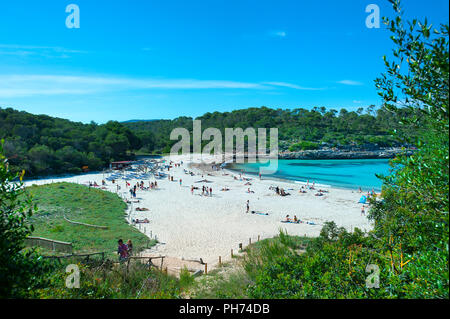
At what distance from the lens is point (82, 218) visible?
54.2 feet

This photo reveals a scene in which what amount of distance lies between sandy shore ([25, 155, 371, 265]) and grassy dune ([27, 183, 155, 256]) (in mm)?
1323

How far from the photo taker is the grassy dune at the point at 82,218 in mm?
12367

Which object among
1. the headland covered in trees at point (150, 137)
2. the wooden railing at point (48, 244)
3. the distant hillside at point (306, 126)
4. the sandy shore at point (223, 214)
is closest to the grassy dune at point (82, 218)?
the wooden railing at point (48, 244)

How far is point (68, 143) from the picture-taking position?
4250 centimetres

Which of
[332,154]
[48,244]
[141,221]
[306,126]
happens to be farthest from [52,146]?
[306,126]

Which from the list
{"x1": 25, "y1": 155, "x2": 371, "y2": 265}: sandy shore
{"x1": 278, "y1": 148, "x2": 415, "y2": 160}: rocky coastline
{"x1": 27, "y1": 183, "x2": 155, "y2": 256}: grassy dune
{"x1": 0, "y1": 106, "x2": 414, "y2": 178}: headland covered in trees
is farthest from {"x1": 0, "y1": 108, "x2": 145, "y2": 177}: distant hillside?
{"x1": 278, "y1": 148, "x2": 415, "y2": 160}: rocky coastline

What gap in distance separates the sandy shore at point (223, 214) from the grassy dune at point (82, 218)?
52.1 inches

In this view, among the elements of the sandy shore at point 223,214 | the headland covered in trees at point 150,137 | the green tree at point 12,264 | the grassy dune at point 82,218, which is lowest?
the sandy shore at point 223,214

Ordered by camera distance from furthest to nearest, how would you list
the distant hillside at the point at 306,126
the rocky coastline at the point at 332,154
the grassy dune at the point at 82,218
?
1. the distant hillside at the point at 306,126
2. the rocky coastline at the point at 332,154
3. the grassy dune at the point at 82,218

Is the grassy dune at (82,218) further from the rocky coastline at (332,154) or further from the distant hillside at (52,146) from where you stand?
the rocky coastline at (332,154)

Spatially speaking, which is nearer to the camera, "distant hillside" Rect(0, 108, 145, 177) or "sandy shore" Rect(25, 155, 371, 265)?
"sandy shore" Rect(25, 155, 371, 265)

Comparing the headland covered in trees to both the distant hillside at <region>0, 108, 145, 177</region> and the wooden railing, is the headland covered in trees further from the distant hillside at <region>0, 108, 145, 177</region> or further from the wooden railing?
the wooden railing

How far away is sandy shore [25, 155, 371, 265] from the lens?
14266 mm
